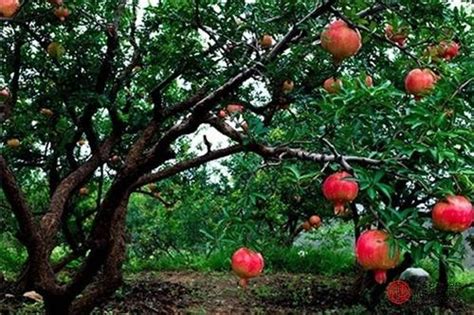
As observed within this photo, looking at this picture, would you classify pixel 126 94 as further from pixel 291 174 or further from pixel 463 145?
pixel 463 145

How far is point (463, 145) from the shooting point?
2.13 meters

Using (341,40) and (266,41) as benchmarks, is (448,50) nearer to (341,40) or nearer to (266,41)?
(341,40)

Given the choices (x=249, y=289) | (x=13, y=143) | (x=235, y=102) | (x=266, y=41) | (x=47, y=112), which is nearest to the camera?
(x=266, y=41)

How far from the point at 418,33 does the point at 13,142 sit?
3944 mm

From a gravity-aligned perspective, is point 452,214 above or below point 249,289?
below

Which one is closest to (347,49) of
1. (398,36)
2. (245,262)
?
(398,36)

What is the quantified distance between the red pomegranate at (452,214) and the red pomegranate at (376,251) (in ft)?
0.51

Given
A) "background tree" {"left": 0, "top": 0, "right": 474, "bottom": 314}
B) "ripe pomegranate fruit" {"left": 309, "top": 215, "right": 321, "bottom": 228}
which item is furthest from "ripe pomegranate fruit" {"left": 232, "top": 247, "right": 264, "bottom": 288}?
"ripe pomegranate fruit" {"left": 309, "top": 215, "right": 321, "bottom": 228}

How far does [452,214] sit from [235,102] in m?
2.47

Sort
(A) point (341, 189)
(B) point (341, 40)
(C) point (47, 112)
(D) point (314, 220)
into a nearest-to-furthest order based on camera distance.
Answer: (A) point (341, 189) → (B) point (341, 40) → (C) point (47, 112) → (D) point (314, 220)

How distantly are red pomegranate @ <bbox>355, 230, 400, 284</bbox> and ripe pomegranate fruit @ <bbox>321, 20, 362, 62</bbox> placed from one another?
2.33 feet

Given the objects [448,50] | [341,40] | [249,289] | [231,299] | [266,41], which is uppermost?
[266,41]

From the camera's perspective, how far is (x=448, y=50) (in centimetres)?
298

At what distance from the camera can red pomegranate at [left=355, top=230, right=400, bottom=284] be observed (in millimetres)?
2012
